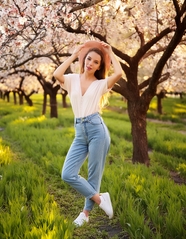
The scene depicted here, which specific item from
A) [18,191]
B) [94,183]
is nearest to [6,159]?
[18,191]

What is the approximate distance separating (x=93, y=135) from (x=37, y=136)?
267 inches

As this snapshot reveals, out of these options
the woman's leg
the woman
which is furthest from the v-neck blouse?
the woman's leg

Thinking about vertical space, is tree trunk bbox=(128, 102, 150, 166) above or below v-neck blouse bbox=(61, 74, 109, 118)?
below

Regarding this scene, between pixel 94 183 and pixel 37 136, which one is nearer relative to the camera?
pixel 94 183

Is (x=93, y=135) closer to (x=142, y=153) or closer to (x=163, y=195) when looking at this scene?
(x=163, y=195)

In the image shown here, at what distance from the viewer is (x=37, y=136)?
9781 mm

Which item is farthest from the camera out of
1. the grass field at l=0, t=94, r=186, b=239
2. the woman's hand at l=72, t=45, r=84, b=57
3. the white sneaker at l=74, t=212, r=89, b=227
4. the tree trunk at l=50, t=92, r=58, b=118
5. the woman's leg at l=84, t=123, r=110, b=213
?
the tree trunk at l=50, t=92, r=58, b=118

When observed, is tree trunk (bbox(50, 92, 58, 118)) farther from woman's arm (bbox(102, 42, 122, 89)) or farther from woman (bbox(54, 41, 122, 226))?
woman's arm (bbox(102, 42, 122, 89))

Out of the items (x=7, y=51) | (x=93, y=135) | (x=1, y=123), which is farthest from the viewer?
(x=1, y=123)

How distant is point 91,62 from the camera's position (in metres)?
3.39

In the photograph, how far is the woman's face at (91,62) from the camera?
3398 millimetres

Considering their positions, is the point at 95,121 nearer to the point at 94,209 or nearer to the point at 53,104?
the point at 94,209

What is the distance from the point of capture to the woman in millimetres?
3275

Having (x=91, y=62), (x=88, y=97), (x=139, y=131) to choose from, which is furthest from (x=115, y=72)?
(x=139, y=131)
